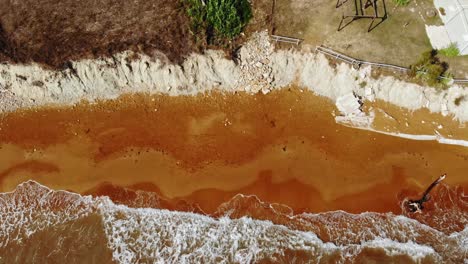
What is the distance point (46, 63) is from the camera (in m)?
26.2

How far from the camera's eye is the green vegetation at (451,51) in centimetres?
2584

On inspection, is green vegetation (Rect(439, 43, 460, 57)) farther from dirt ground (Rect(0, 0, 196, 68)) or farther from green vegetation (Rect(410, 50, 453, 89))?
dirt ground (Rect(0, 0, 196, 68))

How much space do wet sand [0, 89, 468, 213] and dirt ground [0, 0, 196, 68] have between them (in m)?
3.37

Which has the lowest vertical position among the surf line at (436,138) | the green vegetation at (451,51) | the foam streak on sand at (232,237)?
the foam streak on sand at (232,237)

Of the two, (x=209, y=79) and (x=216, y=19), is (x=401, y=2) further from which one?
(x=209, y=79)

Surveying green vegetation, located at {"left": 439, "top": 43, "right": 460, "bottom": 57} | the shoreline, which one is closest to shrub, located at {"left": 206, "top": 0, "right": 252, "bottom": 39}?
the shoreline

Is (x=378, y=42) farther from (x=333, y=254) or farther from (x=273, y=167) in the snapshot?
(x=333, y=254)

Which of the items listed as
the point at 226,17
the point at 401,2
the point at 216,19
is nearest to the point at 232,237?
the point at 216,19

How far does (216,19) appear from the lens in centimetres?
2653

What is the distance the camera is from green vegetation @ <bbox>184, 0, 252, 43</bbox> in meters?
26.5

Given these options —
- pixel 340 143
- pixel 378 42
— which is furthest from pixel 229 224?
pixel 378 42

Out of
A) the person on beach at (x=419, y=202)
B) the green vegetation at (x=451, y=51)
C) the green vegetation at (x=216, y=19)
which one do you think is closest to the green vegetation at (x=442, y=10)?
the green vegetation at (x=451, y=51)

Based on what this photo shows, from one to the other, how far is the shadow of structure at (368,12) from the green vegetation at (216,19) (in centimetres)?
665

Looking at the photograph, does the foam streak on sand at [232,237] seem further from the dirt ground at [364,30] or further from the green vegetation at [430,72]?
the dirt ground at [364,30]
